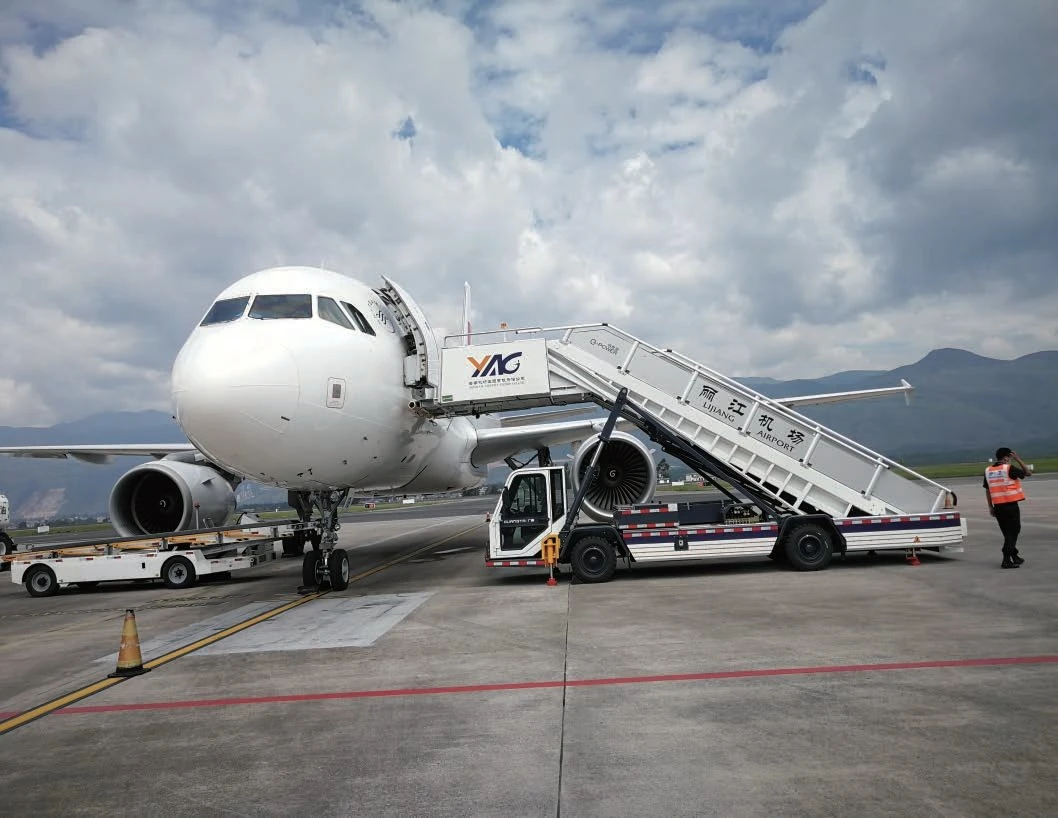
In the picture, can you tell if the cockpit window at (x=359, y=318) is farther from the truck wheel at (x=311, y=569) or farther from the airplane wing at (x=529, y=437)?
the airplane wing at (x=529, y=437)

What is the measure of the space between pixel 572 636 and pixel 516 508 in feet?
16.1

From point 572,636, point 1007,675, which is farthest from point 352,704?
point 1007,675

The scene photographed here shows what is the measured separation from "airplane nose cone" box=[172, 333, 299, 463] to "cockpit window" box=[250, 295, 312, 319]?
80 cm

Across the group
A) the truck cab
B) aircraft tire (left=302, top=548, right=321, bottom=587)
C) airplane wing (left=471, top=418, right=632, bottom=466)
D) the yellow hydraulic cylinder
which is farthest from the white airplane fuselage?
airplane wing (left=471, top=418, right=632, bottom=466)

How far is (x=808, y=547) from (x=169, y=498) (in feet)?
44.9

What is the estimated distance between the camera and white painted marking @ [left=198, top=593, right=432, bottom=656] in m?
7.95

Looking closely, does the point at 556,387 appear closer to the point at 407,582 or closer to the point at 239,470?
A: the point at 407,582

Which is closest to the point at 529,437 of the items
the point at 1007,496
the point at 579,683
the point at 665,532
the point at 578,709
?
the point at 665,532

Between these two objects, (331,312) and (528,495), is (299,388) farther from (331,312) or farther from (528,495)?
(528,495)

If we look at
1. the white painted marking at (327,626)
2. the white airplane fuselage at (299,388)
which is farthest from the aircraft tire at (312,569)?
the white airplane fuselage at (299,388)

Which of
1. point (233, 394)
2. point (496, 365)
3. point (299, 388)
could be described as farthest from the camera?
point (496, 365)

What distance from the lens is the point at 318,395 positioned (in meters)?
9.91

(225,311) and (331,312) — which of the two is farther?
(331,312)

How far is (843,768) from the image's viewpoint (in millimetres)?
3885
